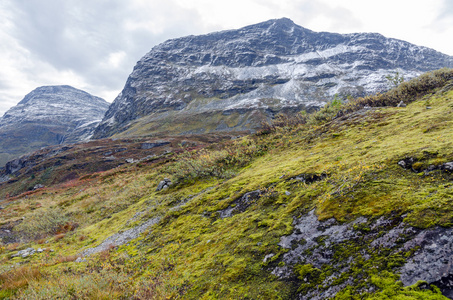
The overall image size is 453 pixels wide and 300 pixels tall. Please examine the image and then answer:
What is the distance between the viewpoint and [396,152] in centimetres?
768

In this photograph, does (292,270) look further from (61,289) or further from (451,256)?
(61,289)

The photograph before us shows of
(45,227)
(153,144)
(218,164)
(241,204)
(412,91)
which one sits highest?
(412,91)

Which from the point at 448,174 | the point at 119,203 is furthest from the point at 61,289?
the point at 119,203

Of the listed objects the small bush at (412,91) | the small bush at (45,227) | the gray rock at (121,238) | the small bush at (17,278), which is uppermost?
the small bush at (412,91)

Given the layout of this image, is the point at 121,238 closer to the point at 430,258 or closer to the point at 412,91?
the point at 430,258

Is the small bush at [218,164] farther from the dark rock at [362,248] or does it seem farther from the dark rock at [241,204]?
the dark rock at [362,248]

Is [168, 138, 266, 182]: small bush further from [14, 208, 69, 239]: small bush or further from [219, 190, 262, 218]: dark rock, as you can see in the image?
[14, 208, 69, 239]: small bush

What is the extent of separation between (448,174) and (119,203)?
21.5m

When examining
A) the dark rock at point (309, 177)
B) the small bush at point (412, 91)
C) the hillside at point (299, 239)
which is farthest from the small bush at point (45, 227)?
the small bush at point (412, 91)

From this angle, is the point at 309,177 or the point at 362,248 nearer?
the point at 362,248

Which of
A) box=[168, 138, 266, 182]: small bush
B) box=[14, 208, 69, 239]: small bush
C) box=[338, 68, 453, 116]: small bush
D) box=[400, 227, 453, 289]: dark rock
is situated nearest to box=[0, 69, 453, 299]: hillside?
box=[400, 227, 453, 289]: dark rock

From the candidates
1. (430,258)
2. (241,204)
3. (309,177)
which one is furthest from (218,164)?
(430,258)

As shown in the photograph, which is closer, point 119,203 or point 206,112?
point 119,203

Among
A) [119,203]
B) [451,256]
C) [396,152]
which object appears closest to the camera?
[451,256]
